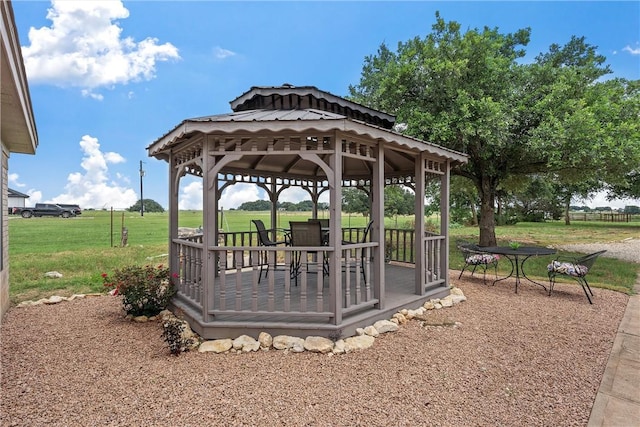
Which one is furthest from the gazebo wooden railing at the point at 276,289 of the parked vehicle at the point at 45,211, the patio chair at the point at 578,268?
the parked vehicle at the point at 45,211

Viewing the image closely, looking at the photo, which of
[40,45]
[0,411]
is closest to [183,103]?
[40,45]

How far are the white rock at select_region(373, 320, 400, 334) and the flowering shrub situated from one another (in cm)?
281

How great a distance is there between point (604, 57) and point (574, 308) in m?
12.8

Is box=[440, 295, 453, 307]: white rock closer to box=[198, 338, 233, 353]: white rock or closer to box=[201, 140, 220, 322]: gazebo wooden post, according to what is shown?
box=[198, 338, 233, 353]: white rock

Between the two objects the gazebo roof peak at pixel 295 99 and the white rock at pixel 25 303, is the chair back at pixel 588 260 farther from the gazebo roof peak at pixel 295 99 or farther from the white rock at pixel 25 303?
the white rock at pixel 25 303

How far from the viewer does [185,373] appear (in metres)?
2.92

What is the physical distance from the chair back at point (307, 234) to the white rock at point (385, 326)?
1259 millimetres

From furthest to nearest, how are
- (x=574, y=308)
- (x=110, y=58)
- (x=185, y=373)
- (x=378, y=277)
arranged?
(x=110, y=58) → (x=574, y=308) → (x=378, y=277) → (x=185, y=373)

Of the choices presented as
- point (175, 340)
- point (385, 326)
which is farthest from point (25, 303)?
point (385, 326)

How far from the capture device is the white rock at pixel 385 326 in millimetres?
3914

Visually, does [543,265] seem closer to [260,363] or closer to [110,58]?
[260,363]

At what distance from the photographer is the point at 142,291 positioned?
14.2ft

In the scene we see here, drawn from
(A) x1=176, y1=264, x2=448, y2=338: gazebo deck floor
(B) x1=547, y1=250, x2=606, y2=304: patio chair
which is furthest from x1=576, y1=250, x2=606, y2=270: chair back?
(A) x1=176, y1=264, x2=448, y2=338: gazebo deck floor

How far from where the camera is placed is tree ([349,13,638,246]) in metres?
8.52
